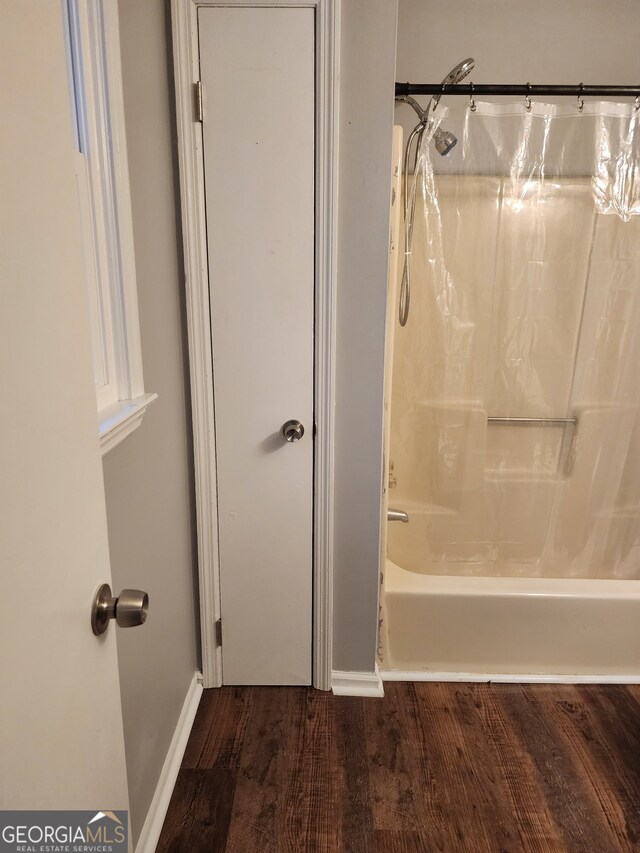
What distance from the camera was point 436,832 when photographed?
137 cm

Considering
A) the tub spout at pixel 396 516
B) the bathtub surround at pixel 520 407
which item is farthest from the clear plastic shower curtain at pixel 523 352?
the tub spout at pixel 396 516

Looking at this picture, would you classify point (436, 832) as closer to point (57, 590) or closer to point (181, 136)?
point (57, 590)

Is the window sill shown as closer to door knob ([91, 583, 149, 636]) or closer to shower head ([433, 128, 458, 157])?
door knob ([91, 583, 149, 636])

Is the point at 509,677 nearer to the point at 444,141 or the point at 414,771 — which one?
the point at 414,771

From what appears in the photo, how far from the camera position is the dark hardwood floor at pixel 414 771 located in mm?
1365

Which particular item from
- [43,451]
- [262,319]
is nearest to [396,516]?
[262,319]

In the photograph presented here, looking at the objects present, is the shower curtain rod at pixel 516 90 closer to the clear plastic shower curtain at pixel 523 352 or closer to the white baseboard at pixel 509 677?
the clear plastic shower curtain at pixel 523 352

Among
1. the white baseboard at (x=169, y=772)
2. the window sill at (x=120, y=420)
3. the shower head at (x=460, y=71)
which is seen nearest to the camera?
the window sill at (x=120, y=420)

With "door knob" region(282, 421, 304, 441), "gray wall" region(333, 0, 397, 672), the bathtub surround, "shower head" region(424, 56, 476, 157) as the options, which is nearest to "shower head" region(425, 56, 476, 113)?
"shower head" region(424, 56, 476, 157)

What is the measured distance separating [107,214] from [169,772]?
4.64 ft

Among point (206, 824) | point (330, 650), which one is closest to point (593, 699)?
point (330, 650)

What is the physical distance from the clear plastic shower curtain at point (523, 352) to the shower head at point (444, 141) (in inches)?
2.0

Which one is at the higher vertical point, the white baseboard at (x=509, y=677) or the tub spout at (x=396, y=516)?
the tub spout at (x=396, y=516)

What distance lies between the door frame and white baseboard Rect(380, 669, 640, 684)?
28cm
